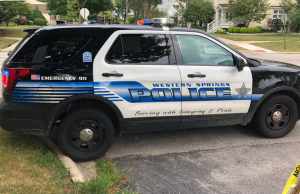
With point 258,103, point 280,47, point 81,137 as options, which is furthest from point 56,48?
point 280,47

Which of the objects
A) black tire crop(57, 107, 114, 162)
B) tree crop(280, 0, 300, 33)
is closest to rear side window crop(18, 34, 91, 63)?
black tire crop(57, 107, 114, 162)

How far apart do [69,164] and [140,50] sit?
1763 millimetres

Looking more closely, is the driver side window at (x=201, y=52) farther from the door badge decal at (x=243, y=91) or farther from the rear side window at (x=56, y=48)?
the rear side window at (x=56, y=48)

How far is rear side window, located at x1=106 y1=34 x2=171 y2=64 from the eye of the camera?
3833 millimetres

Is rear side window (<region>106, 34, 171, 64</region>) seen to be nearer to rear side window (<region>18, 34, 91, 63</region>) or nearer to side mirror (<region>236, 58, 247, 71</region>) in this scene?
rear side window (<region>18, 34, 91, 63</region>)

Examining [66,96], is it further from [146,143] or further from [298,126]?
[298,126]

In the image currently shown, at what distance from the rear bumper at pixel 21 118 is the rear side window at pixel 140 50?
1.16 m

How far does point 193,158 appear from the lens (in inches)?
161

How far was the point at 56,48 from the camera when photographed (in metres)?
3.67

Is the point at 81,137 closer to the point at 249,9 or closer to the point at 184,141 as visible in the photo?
the point at 184,141

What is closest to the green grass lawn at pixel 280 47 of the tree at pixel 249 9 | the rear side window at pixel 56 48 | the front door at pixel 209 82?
the tree at pixel 249 9

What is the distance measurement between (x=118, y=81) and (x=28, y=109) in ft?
3.87

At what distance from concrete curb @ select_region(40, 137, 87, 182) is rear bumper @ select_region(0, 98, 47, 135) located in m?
Result: 0.39

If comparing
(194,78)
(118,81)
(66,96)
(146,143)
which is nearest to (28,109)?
(66,96)
